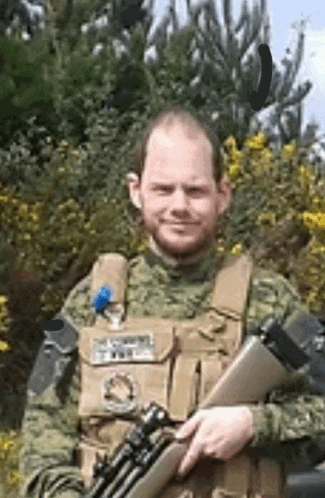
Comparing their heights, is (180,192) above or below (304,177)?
above

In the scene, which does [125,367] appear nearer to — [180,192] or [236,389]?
[236,389]

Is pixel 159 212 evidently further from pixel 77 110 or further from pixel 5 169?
pixel 77 110

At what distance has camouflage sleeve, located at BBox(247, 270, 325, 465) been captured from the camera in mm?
3088

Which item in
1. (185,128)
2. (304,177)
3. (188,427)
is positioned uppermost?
(185,128)

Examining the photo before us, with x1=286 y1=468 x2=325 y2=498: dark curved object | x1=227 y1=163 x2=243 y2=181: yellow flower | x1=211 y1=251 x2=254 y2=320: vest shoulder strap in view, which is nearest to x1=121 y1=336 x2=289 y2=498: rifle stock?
x1=211 y1=251 x2=254 y2=320: vest shoulder strap

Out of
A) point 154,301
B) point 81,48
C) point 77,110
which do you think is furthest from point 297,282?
point 154,301

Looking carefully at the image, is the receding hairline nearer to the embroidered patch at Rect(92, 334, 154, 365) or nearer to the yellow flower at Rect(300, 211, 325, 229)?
the embroidered patch at Rect(92, 334, 154, 365)

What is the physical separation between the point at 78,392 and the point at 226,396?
340mm

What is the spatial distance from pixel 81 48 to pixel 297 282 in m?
8.53

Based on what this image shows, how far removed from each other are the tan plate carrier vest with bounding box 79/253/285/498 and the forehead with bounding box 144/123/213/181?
0.26 m

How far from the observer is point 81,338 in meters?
3.20

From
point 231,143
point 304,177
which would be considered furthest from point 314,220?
point 231,143

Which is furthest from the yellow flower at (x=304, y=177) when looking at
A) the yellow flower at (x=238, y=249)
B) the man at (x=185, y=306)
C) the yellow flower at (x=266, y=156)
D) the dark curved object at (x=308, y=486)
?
the man at (x=185, y=306)

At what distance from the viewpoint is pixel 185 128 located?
3184 millimetres
